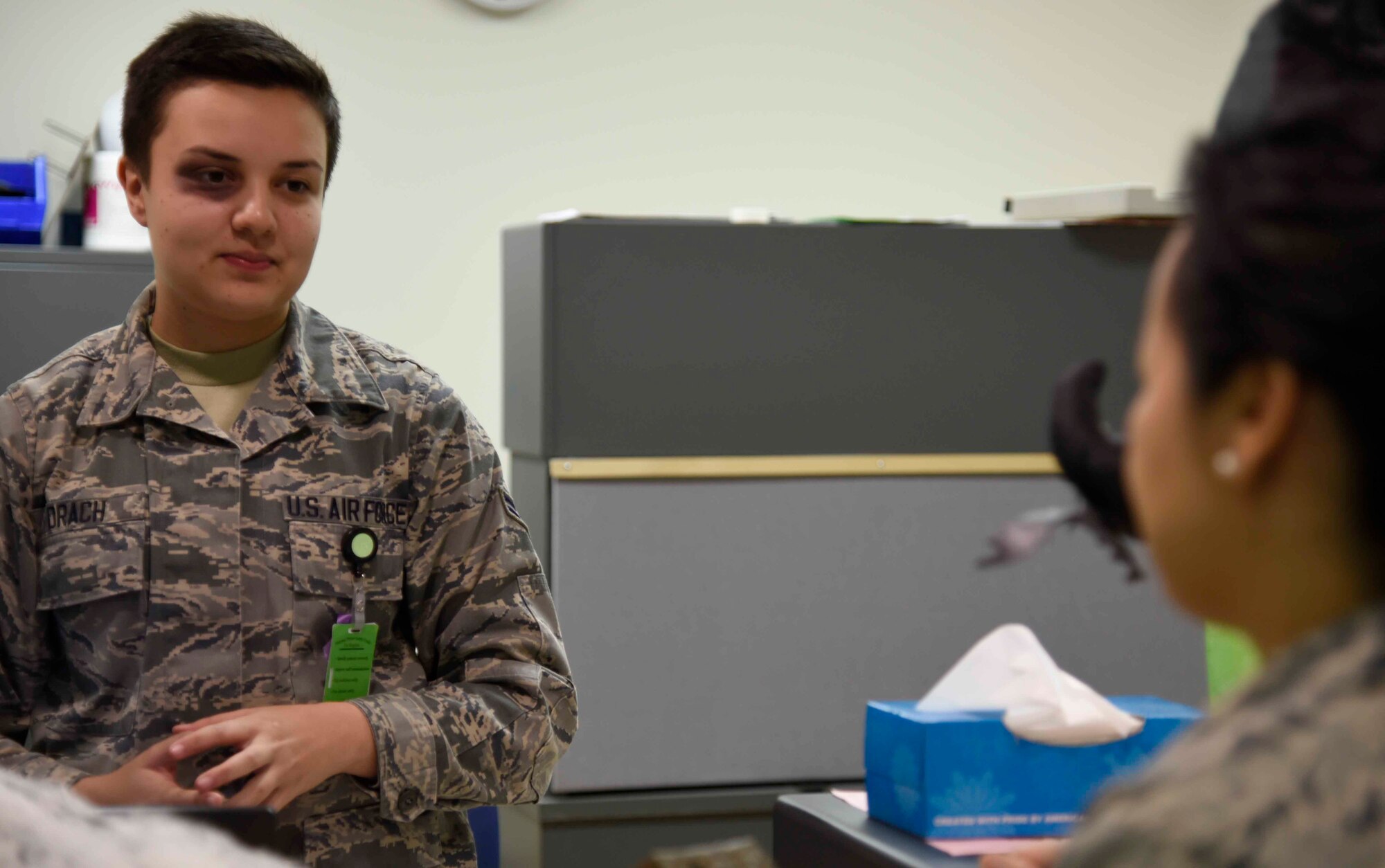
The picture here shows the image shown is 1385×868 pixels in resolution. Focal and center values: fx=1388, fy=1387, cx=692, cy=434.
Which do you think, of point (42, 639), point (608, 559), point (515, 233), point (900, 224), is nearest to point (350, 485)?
point (42, 639)

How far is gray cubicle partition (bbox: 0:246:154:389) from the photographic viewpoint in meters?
2.38

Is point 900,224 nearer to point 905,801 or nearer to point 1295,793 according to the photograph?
point 905,801

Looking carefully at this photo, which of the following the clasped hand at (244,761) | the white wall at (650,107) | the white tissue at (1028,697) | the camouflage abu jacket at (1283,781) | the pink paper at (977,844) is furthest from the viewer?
the white wall at (650,107)

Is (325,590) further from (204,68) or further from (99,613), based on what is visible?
(204,68)

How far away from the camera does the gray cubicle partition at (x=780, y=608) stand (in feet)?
7.24

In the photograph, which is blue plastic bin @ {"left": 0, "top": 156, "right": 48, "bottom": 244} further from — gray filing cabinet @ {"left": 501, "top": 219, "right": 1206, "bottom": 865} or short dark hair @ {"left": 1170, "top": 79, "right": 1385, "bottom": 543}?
short dark hair @ {"left": 1170, "top": 79, "right": 1385, "bottom": 543}

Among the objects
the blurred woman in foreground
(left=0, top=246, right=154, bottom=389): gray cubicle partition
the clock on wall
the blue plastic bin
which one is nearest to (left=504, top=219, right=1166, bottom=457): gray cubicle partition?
(left=0, top=246, right=154, bottom=389): gray cubicle partition

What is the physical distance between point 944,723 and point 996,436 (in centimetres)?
118

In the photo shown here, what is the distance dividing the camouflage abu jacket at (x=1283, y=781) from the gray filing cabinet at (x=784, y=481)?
72.2 inches

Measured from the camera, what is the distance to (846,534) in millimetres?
2299

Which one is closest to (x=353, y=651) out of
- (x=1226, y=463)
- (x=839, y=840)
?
(x=839, y=840)

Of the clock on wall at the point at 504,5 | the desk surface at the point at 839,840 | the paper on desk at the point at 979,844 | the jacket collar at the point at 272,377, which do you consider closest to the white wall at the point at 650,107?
the clock on wall at the point at 504,5

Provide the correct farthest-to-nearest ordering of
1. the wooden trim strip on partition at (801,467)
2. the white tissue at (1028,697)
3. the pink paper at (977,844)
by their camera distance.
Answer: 1. the wooden trim strip on partition at (801,467)
2. the white tissue at (1028,697)
3. the pink paper at (977,844)

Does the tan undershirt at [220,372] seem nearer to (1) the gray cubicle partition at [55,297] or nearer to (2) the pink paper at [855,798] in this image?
(2) the pink paper at [855,798]
